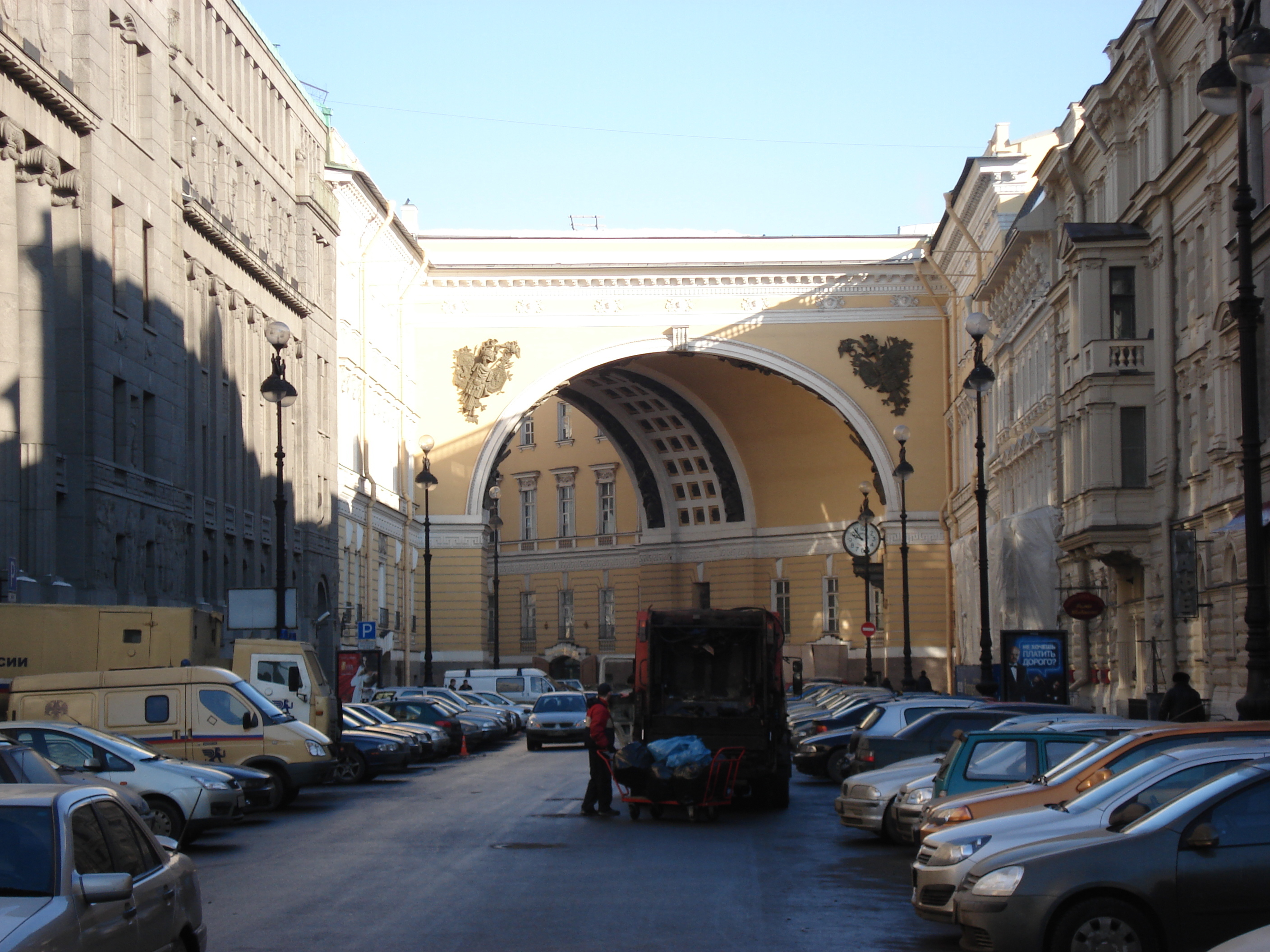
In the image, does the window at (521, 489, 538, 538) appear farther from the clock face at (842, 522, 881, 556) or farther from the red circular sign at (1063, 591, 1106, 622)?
the red circular sign at (1063, 591, 1106, 622)

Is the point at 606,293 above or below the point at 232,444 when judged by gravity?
above

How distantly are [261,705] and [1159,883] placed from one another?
49.8 ft

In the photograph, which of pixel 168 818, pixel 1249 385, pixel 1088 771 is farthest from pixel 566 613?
pixel 1088 771

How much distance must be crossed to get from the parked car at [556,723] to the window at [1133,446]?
1351 centimetres

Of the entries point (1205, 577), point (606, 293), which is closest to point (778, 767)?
point (1205, 577)

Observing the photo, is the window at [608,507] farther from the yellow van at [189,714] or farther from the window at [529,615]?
the yellow van at [189,714]

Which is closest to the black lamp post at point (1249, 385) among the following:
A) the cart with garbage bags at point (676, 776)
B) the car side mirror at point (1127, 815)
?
the cart with garbage bags at point (676, 776)

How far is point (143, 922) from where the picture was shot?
8086 millimetres

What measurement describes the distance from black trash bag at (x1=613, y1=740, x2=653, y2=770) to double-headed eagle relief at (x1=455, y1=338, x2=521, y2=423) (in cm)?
4302

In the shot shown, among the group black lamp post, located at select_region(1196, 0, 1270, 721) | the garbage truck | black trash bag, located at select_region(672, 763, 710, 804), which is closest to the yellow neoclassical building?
the garbage truck

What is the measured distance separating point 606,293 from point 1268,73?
1921 inches

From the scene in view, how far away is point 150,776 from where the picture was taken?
57.8 ft

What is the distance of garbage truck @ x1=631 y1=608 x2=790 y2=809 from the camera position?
2292 cm

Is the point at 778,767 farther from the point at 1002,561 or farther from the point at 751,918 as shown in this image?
the point at 1002,561
